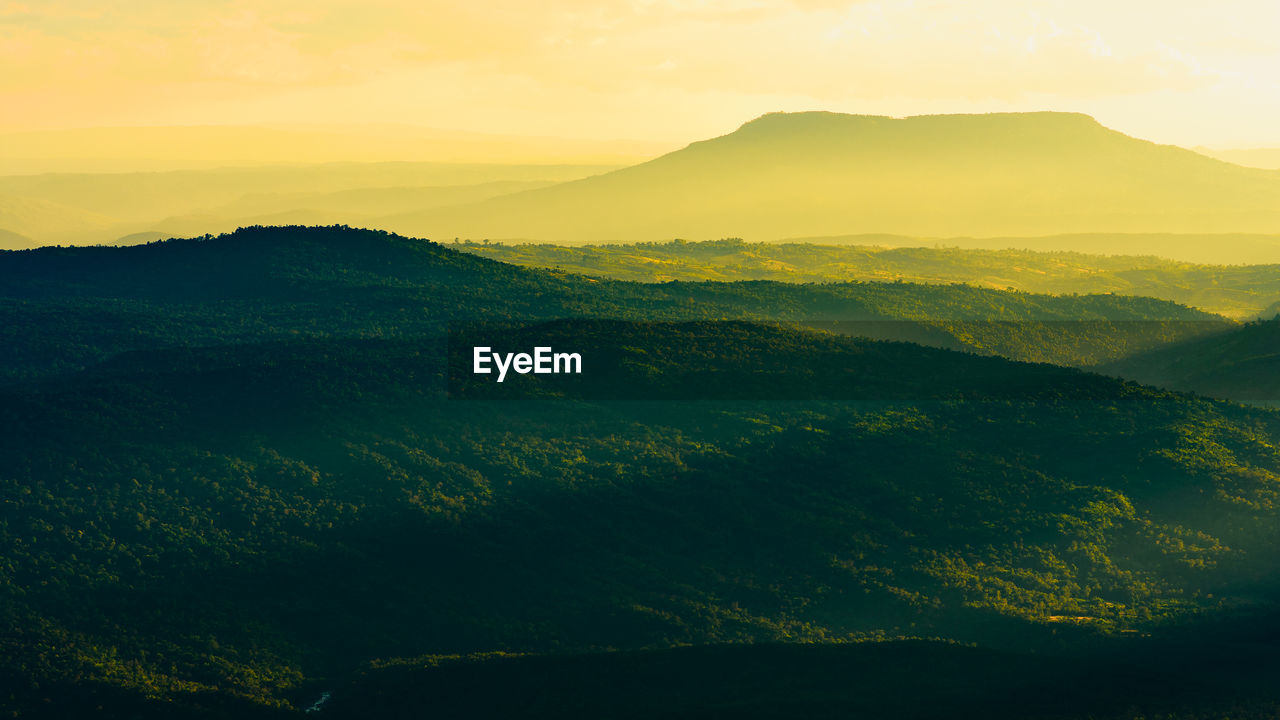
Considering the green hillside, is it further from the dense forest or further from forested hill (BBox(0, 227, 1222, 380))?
the dense forest

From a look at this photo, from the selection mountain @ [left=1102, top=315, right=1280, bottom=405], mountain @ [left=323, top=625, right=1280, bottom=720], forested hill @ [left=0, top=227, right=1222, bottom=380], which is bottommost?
mountain @ [left=323, top=625, right=1280, bottom=720]

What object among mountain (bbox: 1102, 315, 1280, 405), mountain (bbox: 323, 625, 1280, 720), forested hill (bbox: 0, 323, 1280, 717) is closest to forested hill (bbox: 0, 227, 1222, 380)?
mountain (bbox: 1102, 315, 1280, 405)

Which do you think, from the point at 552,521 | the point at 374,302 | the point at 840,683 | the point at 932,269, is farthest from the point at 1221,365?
the point at 932,269

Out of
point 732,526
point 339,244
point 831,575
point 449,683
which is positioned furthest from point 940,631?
point 339,244

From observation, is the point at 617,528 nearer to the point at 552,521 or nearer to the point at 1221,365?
the point at 552,521

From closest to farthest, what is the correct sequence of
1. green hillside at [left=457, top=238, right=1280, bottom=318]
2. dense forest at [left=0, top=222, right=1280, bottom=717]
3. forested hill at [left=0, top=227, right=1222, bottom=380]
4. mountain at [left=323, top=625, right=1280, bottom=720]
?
mountain at [left=323, top=625, right=1280, bottom=720], dense forest at [left=0, top=222, right=1280, bottom=717], forested hill at [left=0, top=227, right=1222, bottom=380], green hillside at [left=457, top=238, right=1280, bottom=318]

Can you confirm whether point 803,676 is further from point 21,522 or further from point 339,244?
point 339,244
